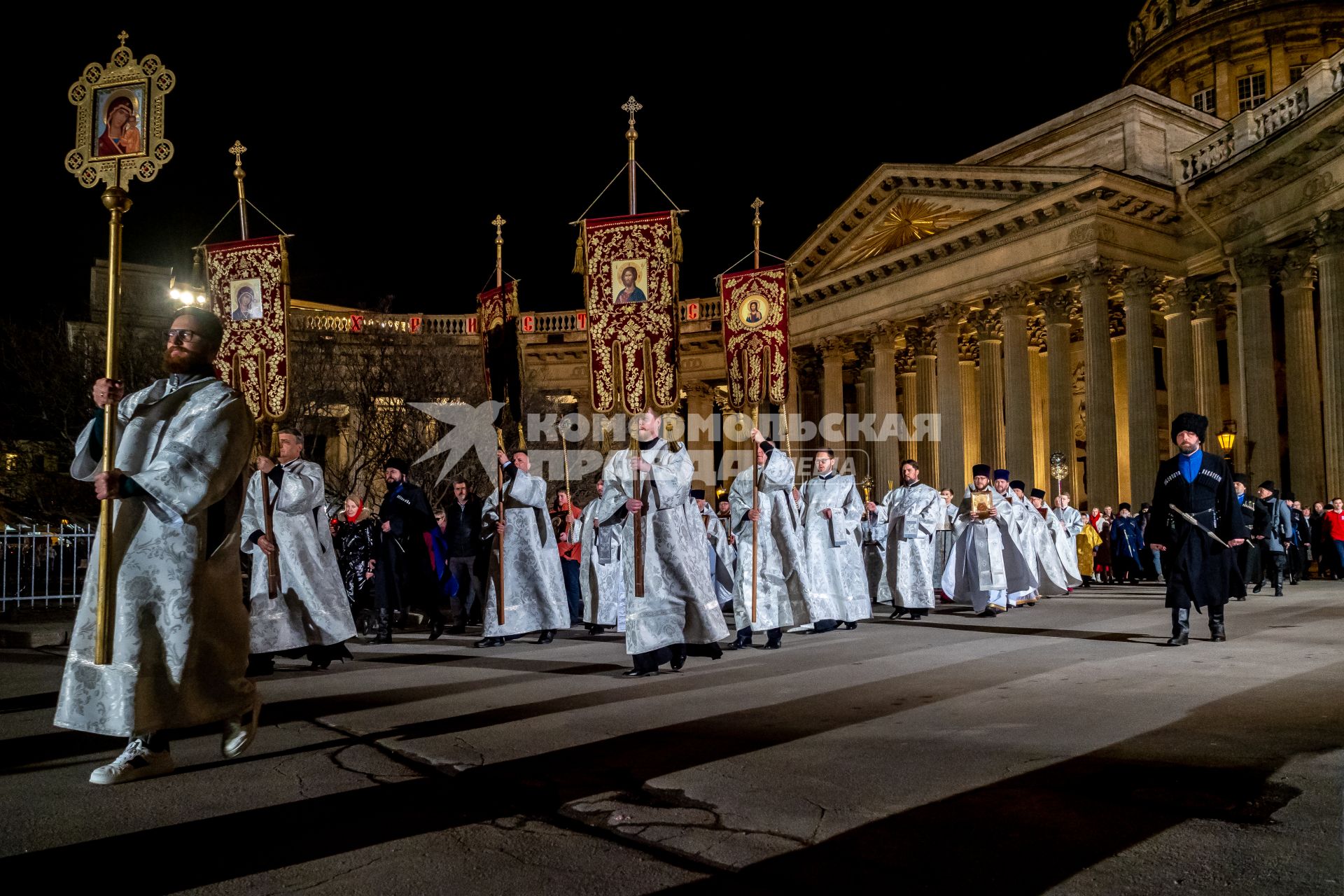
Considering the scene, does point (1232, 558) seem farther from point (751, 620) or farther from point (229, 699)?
point (229, 699)

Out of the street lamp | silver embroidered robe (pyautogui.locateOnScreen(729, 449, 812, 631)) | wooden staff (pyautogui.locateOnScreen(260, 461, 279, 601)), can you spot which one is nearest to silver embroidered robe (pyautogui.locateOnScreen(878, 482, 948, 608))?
silver embroidered robe (pyautogui.locateOnScreen(729, 449, 812, 631))

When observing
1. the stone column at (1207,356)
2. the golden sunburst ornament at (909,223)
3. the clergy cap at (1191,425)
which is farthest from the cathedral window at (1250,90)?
the clergy cap at (1191,425)

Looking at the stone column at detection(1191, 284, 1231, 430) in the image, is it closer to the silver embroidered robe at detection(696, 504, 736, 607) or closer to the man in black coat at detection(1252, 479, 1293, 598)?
the man in black coat at detection(1252, 479, 1293, 598)

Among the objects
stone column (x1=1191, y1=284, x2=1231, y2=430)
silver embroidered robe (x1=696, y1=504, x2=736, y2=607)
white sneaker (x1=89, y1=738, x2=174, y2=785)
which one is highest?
stone column (x1=1191, y1=284, x2=1231, y2=430)

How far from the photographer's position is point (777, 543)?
38.3 ft

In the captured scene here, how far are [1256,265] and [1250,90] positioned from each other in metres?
21.5

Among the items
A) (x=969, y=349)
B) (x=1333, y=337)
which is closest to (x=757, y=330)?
(x=1333, y=337)

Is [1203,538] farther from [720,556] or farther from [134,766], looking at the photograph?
[134,766]

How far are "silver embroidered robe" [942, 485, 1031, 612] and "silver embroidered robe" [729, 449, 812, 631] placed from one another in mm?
3844

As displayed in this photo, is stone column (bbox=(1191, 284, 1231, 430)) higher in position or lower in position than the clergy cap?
higher

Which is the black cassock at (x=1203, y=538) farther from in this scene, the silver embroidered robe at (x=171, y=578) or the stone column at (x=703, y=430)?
the stone column at (x=703, y=430)

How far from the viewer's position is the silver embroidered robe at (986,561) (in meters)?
14.3

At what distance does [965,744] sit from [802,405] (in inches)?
1604

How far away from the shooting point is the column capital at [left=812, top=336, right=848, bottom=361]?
132 ft
